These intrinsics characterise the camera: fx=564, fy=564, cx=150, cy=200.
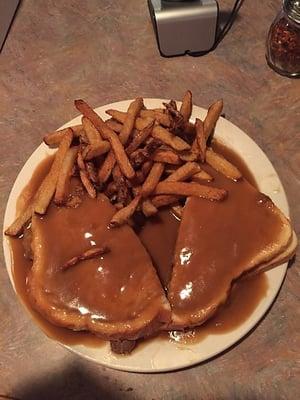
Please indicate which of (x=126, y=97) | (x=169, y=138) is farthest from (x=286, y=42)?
(x=169, y=138)

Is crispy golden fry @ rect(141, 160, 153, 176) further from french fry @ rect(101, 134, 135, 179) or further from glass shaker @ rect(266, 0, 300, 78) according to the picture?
glass shaker @ rect(266, 0, 300, 78)

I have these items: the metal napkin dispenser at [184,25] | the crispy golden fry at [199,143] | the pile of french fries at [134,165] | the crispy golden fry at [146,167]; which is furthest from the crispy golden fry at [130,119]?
the metal napkin dispenser at [184,25]

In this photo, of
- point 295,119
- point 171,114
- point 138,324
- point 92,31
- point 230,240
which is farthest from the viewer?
point 92,31

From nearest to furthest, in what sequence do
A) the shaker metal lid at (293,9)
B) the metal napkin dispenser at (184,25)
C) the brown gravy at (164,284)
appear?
the brown gravy at (164,284)
the shaker metal lid at (293,9)
the metal napkin dispenser at (184,25)

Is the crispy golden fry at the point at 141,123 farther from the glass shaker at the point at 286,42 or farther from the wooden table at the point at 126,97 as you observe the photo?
the glass shaker at the point at 286,42

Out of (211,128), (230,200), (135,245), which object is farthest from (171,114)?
(135,245)

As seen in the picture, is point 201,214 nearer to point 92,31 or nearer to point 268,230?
point 268,230

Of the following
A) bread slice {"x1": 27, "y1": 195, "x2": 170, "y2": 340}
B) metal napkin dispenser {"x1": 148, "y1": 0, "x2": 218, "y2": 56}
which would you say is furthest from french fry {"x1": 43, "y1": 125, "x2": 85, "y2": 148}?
metal napkin dispenser {"x1": 148, "y1": 0, "x2": 218, "y2": 56}

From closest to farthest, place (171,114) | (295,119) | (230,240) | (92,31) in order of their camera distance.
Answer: (230,240) < (171,114) < (295,119) < (92,31)
